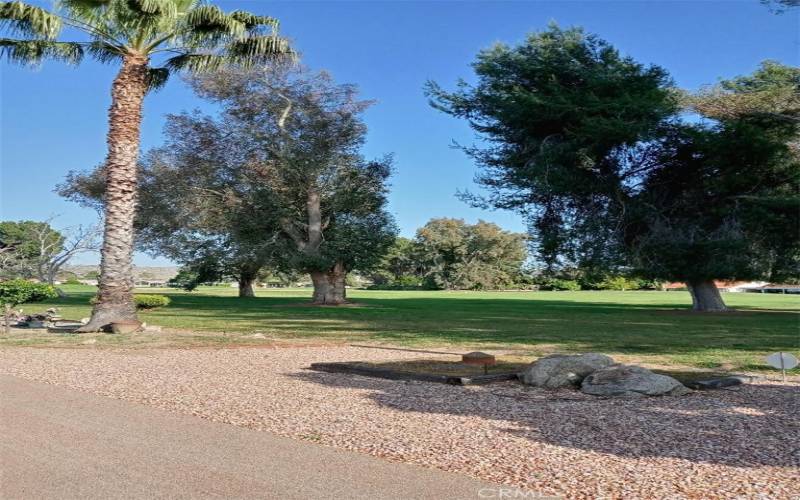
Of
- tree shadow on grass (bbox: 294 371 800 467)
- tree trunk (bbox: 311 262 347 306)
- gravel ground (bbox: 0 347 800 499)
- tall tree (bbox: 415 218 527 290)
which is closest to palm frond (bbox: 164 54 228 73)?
gravel ground (bbox: 0 347 800 499)

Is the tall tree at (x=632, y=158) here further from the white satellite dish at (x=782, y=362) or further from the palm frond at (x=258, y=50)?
the white satellite dish at (x=782, y=362)

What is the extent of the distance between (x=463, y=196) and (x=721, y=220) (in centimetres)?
1049

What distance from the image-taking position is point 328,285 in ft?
130

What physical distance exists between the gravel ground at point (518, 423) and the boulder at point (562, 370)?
290 millimetres

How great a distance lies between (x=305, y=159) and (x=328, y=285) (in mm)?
7268

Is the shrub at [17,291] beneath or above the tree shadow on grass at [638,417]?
above

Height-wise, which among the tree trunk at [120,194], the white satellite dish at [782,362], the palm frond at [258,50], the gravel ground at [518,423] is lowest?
the gravel ground at [518,423]

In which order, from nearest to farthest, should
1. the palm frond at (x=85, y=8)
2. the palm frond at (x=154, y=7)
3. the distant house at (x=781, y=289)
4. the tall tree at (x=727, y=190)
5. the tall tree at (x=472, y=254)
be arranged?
the palm frond at (x=154, y=7) → the palm frond at (x=85, y=8) → the tall tree at (x=727, y=190) → the tall tree at (x=472, y=254) → the distant house at (x=781, y=289)

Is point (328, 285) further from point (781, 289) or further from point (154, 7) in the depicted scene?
point (781, 289)

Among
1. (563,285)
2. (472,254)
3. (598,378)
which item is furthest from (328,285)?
(563,285)

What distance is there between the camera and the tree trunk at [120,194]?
58.1ft

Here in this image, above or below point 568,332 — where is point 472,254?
above
